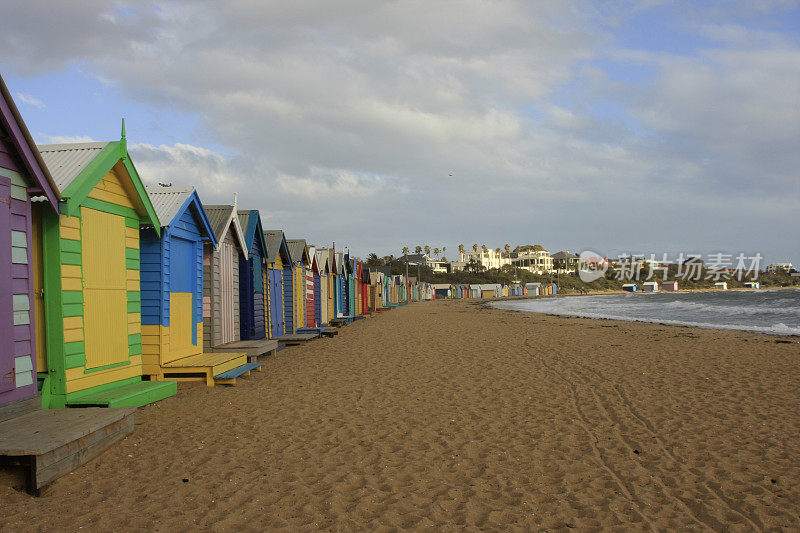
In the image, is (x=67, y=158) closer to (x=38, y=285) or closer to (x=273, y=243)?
(x=38, y=285)

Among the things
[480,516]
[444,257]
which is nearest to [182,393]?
[480,516]

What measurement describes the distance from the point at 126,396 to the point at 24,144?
10.2ft

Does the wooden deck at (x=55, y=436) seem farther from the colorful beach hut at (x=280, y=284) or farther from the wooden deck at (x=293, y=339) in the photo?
the colorful beach hut at (x=280, y=284)

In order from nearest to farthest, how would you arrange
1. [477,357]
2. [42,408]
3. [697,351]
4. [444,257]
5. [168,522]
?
[168,522]
[42,408]
[477,357]
[697,351]
[444,257]

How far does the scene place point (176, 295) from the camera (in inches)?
368

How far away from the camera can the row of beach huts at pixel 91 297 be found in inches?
199

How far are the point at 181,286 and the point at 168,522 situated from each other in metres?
6.20

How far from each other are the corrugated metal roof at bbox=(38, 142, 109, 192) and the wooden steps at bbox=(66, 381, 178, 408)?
248 centimetres

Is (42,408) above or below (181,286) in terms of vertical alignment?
below

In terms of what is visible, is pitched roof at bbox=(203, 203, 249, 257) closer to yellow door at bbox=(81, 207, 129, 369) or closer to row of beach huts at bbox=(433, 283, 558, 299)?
yellow door at bbox=(81, 207, 129, 369)

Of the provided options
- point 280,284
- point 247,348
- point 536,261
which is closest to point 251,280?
point 247,348

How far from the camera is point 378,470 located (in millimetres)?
5141

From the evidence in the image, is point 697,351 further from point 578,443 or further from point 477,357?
point 578,443

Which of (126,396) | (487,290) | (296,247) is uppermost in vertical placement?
(296,247)
